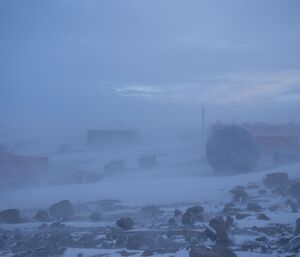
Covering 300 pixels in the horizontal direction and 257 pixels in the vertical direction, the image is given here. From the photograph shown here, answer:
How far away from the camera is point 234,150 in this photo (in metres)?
16.4

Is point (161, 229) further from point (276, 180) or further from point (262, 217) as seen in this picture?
point (276, 180)

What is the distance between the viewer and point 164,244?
301 inches

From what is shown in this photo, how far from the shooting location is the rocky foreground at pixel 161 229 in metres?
7.32

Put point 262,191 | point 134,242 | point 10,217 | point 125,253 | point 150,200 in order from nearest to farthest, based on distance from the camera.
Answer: point 125,253 → point 134,242 → point 10,217 → point 150,200 → point 262,191

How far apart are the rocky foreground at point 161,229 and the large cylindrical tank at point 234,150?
4432 mm

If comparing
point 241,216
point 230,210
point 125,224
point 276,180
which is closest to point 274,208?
point 230,210

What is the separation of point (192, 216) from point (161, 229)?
0.95 m

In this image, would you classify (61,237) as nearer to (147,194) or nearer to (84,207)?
(84,207)

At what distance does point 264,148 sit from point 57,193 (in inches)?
530

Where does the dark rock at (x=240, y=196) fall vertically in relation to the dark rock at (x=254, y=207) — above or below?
above

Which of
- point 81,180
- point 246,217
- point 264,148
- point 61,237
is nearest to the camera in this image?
point 61,237

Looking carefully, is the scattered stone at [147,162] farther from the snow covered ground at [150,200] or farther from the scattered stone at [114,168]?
the snow covered ground at [150,200]

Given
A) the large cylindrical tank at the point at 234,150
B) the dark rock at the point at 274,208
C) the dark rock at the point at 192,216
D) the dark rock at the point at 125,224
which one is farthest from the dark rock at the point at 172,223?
the large cylindrical tank at the point at 234,150

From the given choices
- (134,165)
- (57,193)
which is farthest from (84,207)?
(134,165)
